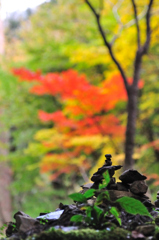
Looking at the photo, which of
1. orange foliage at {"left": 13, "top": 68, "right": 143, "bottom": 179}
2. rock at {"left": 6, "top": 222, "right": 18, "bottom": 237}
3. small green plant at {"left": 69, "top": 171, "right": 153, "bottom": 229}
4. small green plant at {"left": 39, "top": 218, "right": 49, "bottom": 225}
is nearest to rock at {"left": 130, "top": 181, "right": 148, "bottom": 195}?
small green plant at {"left": 69, "top": 171, "right": 153, "bottom": 229}

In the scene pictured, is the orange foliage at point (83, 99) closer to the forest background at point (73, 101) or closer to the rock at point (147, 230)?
the forest background at point (73, 101)

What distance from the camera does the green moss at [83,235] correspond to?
932mm

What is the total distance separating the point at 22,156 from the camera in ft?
35.1

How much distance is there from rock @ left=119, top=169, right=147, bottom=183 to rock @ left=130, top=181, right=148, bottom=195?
2 cm

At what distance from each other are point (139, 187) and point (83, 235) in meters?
0.41

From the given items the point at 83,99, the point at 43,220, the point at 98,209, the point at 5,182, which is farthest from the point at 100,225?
the point at 5,182

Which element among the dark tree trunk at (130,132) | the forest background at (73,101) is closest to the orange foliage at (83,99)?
the forest background at (73,101)

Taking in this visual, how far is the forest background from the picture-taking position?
7.44m

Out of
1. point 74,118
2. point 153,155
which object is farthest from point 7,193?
point 153,155

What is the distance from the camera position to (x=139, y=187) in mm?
1268

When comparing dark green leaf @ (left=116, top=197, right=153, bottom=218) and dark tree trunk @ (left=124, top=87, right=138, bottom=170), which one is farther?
dark tree trunk @ (left=124, top=87, right=138, bottom=170)

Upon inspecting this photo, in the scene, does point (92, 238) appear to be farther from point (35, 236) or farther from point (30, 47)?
point (30, 47)

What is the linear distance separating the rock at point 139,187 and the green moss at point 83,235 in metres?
0.28

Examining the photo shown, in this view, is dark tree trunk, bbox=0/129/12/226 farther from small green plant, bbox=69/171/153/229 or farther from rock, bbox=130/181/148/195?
small green plant, bbox=69/171/153/229
